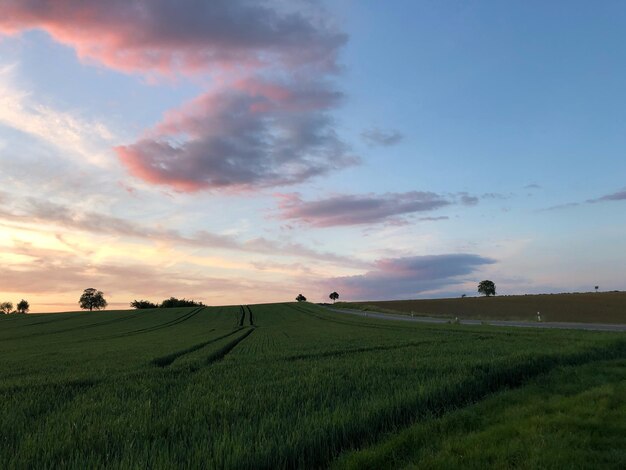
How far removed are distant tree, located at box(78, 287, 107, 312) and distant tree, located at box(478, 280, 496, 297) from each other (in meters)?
167

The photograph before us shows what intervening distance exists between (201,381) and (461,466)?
30.9ft

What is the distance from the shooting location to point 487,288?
590 feet

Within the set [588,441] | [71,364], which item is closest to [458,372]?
[588,441]

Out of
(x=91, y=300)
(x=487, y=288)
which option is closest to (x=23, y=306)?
(x=91, y=300)

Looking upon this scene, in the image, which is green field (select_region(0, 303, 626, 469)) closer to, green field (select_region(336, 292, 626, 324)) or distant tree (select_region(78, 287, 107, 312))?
green field (select_region(336, 292, 626, 324))

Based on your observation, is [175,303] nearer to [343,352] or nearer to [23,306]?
[23,306]

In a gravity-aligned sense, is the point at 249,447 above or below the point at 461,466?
→ above

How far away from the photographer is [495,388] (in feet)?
42.4

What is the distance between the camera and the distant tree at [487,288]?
179 meters

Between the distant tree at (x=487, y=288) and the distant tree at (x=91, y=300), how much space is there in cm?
16741

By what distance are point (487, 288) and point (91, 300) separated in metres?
174

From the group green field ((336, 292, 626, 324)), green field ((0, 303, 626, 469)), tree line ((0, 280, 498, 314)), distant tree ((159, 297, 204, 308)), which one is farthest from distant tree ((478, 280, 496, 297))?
green field ((0, 303, 626, 469))

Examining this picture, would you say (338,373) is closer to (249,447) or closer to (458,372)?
(458,372)

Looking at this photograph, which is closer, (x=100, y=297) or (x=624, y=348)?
(x=624, y=348)
